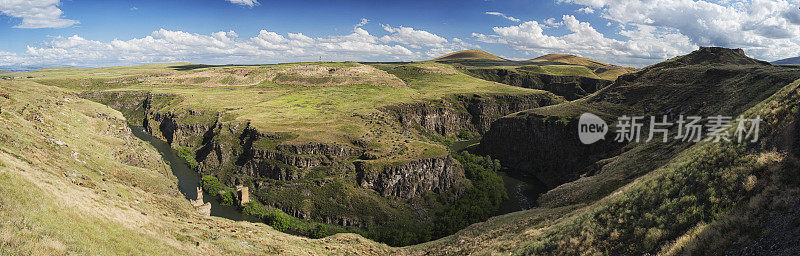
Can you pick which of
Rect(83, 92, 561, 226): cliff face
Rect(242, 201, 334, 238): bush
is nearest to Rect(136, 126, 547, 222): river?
Rect(242, 201, 334, 238): bush

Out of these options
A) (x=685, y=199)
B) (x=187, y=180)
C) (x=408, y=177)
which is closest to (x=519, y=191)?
(x=408, y=177)

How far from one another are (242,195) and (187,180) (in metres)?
33.8

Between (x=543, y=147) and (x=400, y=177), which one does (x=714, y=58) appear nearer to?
(x=543, y=147)

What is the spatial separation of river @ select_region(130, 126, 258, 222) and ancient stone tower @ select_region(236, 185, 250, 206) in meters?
2.99

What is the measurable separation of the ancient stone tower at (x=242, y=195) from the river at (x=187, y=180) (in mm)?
2988

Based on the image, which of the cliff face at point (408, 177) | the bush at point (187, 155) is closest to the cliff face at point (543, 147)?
the cliff face at point (408, 177)

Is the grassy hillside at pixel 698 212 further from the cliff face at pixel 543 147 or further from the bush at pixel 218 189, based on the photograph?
the bush at pixel 218 189

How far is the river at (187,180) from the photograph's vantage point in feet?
286

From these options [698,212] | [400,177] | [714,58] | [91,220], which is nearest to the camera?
[698,212]

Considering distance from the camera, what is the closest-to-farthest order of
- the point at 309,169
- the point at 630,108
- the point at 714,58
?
the point at 309,169 → the point at 630,108 → the point at 714,58

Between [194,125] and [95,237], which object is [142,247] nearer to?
[95,237]

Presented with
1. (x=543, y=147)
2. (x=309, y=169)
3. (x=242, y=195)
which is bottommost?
(x=242, y=195)

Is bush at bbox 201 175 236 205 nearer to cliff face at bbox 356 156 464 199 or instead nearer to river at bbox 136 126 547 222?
river at bbox 136 126 547 222

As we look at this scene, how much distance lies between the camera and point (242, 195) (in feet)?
298
